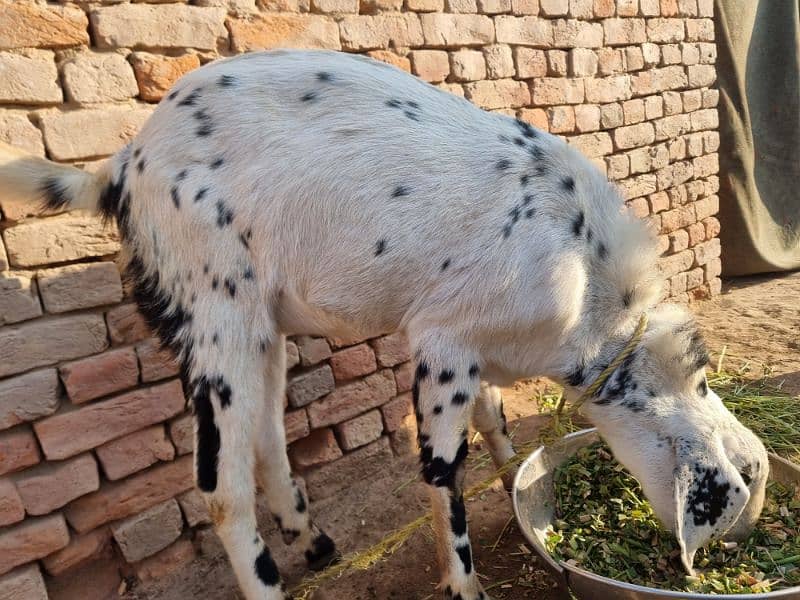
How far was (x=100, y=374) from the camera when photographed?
8.07 ft

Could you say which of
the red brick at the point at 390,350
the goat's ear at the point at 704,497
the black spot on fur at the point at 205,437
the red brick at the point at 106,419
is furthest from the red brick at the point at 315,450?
the goat's ear at the point at 704,497

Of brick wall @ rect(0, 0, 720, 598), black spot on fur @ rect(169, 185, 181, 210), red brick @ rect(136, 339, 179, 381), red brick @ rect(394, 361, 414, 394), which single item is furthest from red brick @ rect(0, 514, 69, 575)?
red brick @ rect(394, 361, 414, 394)

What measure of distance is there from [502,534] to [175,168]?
1938 mm

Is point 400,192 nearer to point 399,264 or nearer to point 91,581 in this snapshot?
point 399,264

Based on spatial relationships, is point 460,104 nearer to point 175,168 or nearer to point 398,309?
point 398,309

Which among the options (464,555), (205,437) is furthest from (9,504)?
(464,555)

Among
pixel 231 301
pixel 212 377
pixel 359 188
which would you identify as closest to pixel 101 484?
pixel 212 377

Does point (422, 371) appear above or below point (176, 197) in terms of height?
below

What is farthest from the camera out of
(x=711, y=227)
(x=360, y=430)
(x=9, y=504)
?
(x=711, y=227)

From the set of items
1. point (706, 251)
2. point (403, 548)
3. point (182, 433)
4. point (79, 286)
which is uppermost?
point (79, 286)

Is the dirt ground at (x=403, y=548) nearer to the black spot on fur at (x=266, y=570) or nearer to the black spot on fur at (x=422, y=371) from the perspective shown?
the black spot on fur at (x=266, y=570)

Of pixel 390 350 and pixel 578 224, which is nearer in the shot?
pixel 578 224

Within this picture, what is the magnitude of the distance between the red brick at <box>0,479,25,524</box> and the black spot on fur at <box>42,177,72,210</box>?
963 millimetres

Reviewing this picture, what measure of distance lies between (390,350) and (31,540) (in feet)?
5.67
